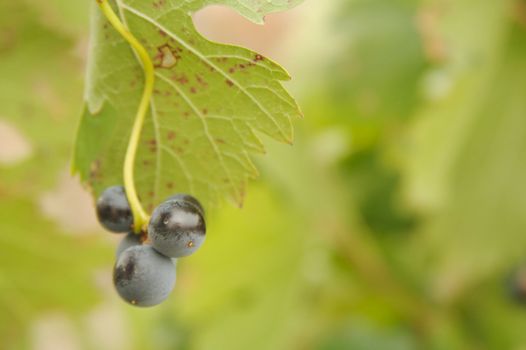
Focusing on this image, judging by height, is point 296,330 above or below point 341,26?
below

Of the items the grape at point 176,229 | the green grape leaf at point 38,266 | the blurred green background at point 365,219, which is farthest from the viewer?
the blurred green background at point 365,219

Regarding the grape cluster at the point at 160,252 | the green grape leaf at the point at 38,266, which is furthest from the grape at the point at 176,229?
the green grape leaf at the point at 38,266

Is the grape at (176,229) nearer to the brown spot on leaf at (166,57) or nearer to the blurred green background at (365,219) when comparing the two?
the brown spot on leaf at (166,57)

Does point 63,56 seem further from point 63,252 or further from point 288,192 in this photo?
point 288,192

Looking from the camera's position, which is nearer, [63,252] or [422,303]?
[63,252]

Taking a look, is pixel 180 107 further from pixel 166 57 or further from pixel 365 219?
pixel 365 219

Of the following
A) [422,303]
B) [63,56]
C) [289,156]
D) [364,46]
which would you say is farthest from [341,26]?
[63,56]

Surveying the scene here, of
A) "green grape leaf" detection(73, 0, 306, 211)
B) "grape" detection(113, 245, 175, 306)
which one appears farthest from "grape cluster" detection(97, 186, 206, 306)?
"green grape leaf" detection(73, 0, 306, 211)

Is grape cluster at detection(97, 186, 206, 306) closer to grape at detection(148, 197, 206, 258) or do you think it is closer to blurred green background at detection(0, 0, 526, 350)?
grape at detection(148, 197, 206, 258)
